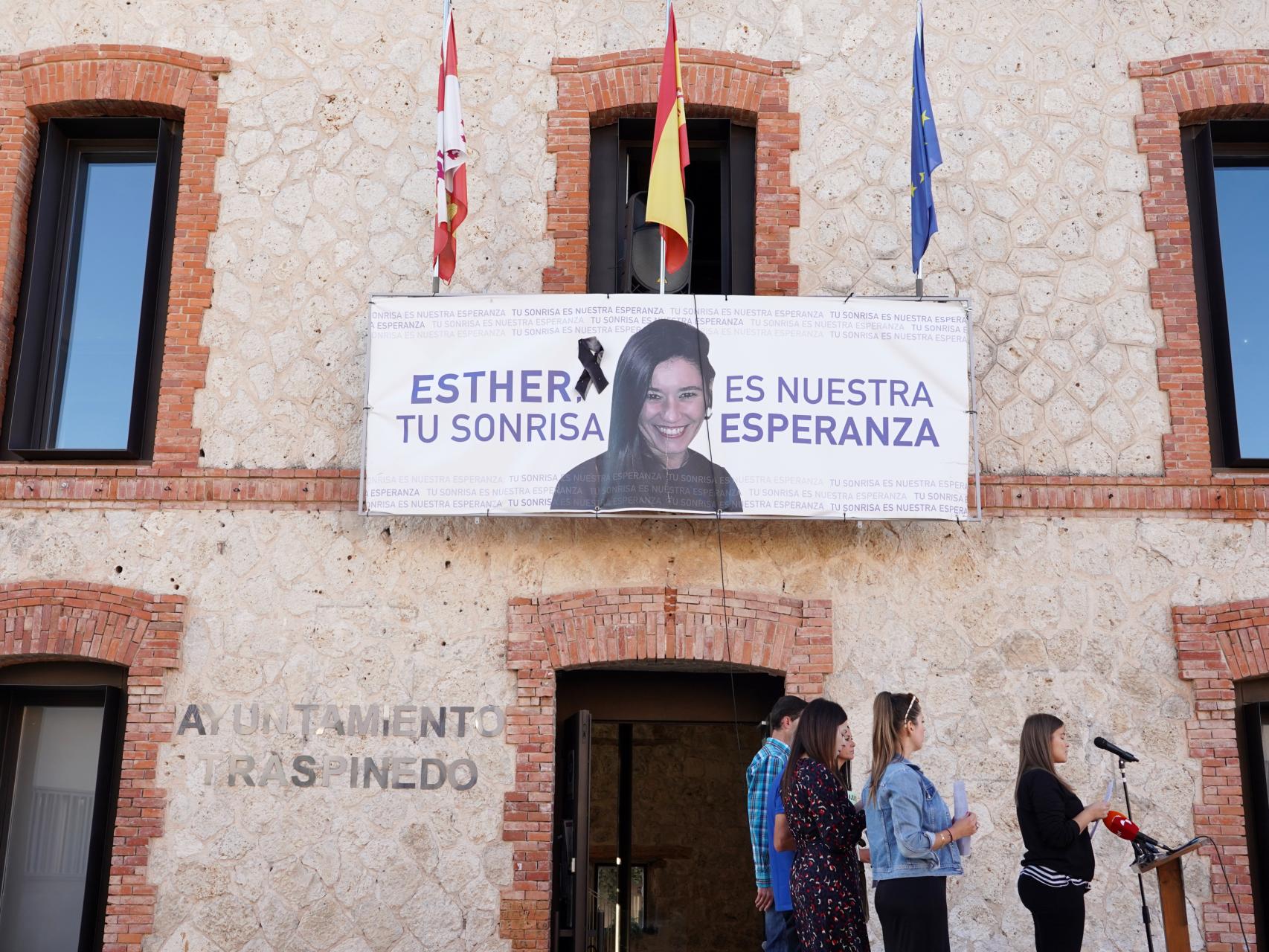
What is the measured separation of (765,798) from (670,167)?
402cm

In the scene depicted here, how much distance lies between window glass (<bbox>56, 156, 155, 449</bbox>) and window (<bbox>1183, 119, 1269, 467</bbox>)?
24.9 ft

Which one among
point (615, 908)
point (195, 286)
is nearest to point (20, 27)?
point (195, 286)

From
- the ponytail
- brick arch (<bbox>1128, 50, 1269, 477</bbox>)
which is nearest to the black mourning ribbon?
the ponytail

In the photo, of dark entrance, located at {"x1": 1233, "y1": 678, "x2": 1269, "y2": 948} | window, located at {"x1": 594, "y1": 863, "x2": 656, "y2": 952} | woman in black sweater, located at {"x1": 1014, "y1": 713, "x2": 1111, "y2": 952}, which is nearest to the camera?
woman in black sweater, located at {"x1": 1014, "y1": 713, "x2": 1111, "y2": 952}

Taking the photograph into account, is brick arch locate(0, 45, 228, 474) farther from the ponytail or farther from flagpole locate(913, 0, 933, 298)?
the ponytail

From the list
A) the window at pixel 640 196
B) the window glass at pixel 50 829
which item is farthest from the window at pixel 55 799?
the window at pixel 640 196

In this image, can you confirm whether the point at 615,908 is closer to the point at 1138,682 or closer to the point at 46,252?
the point at 1138,682

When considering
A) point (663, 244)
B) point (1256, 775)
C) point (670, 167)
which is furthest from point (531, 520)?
point (1256, 775)

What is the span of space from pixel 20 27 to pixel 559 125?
4.12m

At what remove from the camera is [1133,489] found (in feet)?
28.9

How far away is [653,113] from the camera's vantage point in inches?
380

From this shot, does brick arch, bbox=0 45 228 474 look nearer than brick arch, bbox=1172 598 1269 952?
No

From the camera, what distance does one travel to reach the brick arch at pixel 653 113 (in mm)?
9320

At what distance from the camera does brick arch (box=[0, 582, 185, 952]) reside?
845 cm
